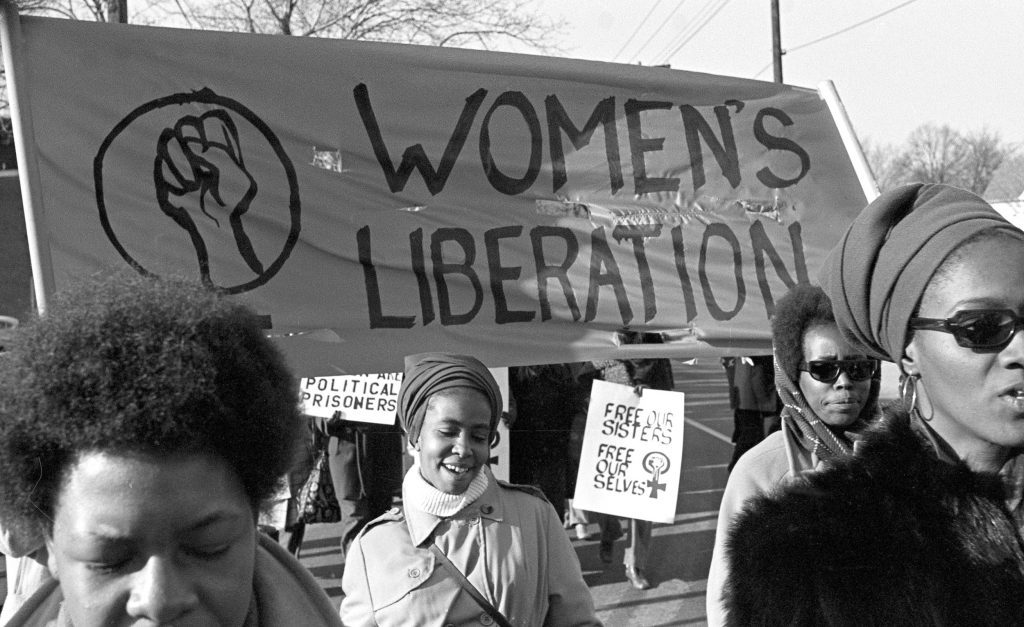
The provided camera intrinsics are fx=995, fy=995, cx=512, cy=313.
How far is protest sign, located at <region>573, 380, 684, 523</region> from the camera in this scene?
595 cm

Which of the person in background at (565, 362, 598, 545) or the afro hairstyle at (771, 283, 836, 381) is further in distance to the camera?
the person in background at (565, 362, 598, 545)

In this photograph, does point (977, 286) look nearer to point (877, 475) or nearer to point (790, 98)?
point (877, 475)

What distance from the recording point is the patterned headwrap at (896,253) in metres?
1.80

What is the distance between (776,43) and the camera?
28766mm

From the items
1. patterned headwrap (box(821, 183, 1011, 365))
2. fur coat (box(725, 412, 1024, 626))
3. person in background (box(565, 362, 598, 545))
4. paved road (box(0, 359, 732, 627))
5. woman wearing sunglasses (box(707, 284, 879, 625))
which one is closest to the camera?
fur coat (box(725, 412, 1024, 626))

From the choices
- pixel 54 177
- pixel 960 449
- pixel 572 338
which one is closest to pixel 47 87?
pixel 54 177

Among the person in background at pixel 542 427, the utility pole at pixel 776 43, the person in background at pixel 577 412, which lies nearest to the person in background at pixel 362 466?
the person in background at pixel 542 427

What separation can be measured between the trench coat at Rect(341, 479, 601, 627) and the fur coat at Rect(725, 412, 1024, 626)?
1244 mm

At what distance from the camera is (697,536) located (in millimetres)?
7832

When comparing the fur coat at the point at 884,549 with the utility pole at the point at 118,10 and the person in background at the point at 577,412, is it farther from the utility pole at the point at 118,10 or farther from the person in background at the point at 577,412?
the utility pole at the point at 118,10

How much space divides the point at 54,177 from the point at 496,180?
5.29 feet

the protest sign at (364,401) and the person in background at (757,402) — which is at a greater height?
the protest sign at (364,401)

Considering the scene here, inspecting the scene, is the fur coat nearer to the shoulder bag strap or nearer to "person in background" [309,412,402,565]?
the shoulder bag strap

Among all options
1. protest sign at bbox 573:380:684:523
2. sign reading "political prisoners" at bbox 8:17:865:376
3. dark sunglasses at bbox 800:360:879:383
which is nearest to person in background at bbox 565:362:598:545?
protest sign at bbox 573:380:684:523
